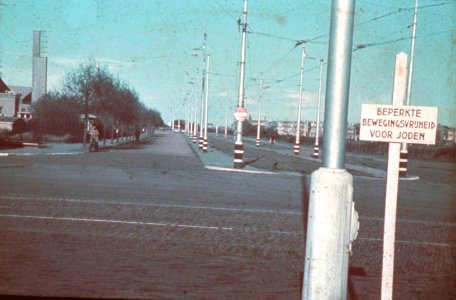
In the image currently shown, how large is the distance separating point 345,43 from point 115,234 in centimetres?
632

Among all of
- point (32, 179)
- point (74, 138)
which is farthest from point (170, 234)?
point (74, 138)

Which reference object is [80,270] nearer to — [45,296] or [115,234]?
[45,296]

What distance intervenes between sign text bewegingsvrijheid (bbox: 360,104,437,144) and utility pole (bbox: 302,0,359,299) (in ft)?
1.09

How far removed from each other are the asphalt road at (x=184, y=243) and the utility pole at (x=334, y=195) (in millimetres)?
2163

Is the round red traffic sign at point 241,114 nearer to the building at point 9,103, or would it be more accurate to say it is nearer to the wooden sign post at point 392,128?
the wooden sign post at point 392,128

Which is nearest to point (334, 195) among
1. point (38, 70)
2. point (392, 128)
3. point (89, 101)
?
point (392, 128)

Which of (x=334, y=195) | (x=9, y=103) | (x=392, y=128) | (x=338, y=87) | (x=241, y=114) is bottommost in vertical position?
(x=334, y=195)

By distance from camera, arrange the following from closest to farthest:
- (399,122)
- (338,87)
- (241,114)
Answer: (338,87) < (399,122) < (241,114)

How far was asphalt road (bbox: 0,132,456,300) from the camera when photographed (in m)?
6.78

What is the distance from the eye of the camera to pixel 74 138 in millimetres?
63844

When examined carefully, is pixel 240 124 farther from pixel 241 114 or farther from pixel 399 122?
pixel 399 122

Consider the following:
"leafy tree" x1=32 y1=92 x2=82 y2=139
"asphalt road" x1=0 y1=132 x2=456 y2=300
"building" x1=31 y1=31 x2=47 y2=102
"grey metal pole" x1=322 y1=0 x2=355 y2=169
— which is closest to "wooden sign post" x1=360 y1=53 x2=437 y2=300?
"grey metal pole" x1=322 y1=0 x2=355 y2=169

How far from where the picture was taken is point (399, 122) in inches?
188

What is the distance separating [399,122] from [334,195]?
87 centimetres
